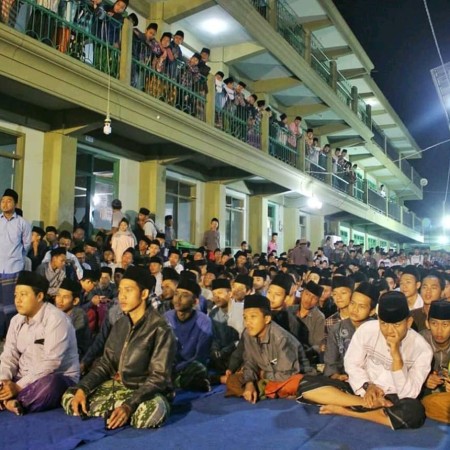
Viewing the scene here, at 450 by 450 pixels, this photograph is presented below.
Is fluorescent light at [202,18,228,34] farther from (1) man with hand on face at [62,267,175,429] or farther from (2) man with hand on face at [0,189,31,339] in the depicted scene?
(1) man with hand on face at [62,267,175,429]

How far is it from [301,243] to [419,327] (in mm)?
9880

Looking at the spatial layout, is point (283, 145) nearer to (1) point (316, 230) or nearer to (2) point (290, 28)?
(2) point (290, 28)

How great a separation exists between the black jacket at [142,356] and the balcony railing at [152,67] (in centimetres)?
546

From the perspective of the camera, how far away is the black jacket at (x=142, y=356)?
4.44 metres

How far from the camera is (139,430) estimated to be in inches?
167

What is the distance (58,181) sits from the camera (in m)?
9.41

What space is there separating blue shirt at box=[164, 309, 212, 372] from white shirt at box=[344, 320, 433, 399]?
5.85 ft

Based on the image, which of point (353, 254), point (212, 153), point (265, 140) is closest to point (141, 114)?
point (212, 153)

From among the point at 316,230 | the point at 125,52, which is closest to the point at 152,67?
the point at 125,52

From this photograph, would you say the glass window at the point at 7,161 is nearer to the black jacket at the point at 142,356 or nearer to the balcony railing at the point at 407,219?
the black jacket at the point at 142,356

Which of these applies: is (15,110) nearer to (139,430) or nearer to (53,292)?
(53,292)

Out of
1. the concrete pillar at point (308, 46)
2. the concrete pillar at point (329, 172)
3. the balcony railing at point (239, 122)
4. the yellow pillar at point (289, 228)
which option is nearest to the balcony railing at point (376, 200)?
the concrete pillar at point (329, 172)

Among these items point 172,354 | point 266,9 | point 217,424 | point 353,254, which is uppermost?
point 266,9

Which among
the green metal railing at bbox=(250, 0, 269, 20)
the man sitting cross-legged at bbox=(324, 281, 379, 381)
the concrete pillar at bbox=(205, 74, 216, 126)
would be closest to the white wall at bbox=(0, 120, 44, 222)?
the concrete pillar at bbox=(205, 74, 216, 126)
